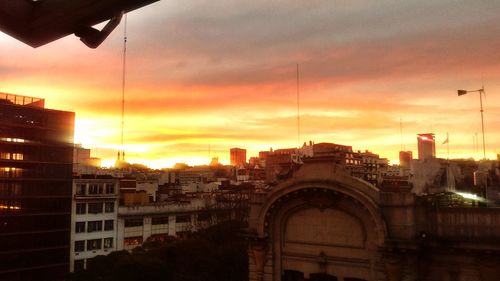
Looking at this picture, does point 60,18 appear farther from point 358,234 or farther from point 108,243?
point 108,243

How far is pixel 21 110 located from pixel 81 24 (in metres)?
65.3

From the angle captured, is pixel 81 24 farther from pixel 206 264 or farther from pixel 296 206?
pixel 206 264

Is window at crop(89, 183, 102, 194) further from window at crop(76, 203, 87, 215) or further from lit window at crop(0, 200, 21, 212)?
lit window at crop(0, 200, 21, 212)

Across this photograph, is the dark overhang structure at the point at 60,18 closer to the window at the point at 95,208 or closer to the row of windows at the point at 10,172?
the row of windows at the point at 10,172

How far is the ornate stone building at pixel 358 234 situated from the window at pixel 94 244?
42909 millimetres

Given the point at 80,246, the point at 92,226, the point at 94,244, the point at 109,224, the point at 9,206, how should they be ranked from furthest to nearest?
the point at 109,224 → the point at 92,226 → the point at 94,244 → the point at 80,246 → the point at 9,206

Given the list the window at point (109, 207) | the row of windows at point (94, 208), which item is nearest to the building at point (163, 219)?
the window at point (109, 207)

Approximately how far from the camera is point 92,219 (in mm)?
63125

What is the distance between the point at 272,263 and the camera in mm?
25094

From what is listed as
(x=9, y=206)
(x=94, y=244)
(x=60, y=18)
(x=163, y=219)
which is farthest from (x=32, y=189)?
(x=60, y=18)

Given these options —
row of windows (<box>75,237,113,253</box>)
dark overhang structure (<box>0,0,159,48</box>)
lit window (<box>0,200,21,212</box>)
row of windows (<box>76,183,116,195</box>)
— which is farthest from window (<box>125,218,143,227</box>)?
dark overhang structure (<box>0,0,159,48</box>)

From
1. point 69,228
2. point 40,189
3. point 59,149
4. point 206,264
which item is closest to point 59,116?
point 59,149

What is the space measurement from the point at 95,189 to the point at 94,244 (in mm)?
7554

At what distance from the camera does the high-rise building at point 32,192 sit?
189ft
